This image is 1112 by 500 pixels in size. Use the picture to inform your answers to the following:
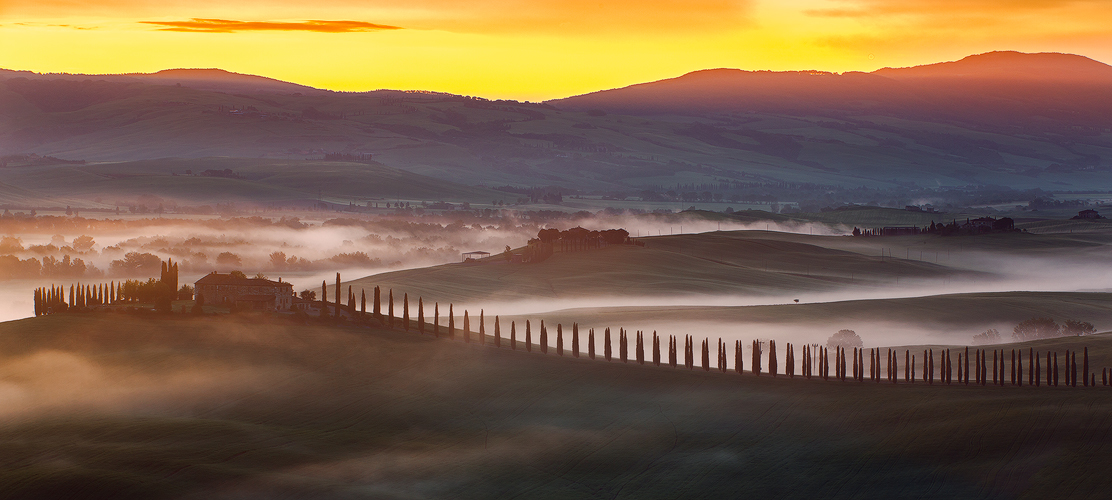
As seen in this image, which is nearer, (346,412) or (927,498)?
(927,498)

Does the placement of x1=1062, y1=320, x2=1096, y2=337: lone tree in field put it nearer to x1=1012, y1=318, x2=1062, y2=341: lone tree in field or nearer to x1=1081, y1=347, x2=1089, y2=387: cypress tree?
x1=1012, y1=318, x2=1062, y2=341: lone tree in field

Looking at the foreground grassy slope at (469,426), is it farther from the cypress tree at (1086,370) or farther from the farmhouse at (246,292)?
the farmhouse at (246,292)

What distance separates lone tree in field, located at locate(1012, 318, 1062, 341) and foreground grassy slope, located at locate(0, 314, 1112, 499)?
97.0ft

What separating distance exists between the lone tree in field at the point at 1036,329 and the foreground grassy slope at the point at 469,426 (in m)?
29.6

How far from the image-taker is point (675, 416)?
264ft

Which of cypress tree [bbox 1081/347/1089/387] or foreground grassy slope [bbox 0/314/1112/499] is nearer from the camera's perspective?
foreground grassy slope [bbox 0/314/1112/499]

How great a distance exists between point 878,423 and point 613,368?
24025mm

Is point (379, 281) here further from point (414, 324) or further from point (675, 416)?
point (675, 416)

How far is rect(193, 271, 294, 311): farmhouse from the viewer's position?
112m

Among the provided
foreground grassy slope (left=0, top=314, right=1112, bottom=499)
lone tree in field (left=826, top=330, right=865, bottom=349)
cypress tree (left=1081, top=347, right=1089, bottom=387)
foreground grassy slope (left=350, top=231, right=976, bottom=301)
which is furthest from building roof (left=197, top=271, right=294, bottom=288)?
cypress tree (left=1081, top=347, right=1089, bottom=387)

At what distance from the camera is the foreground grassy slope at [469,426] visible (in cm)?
6384

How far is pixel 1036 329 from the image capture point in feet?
442

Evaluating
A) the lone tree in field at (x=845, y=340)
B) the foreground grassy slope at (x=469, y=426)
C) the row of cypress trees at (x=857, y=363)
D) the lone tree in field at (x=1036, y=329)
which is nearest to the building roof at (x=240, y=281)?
the foreground grassy slope at (x=469, y=426)

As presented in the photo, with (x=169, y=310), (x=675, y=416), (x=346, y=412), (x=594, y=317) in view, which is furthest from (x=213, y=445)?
(x=594, y=317)
